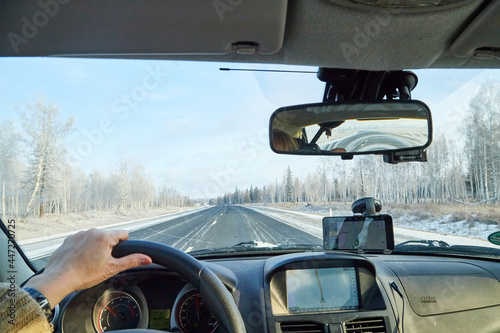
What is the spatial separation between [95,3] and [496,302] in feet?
13.3

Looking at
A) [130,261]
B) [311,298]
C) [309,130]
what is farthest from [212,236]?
[130,261]

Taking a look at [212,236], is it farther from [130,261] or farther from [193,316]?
[130,261]

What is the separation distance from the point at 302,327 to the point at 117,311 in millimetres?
1479

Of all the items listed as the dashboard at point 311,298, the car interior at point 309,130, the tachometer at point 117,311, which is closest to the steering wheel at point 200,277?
the car interior at point 309,130

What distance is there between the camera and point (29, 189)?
3232 mm

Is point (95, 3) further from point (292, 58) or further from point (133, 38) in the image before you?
point (292, 58)

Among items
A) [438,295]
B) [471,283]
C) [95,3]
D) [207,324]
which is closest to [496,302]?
[471,283]

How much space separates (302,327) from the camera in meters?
3.00

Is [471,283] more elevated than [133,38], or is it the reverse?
[133,38]

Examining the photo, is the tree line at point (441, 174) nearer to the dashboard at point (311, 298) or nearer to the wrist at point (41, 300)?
the dashboard at point (311, 298)

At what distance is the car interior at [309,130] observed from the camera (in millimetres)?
2168

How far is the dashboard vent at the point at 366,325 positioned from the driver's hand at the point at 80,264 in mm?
1918

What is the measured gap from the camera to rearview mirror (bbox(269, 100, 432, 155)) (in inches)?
121

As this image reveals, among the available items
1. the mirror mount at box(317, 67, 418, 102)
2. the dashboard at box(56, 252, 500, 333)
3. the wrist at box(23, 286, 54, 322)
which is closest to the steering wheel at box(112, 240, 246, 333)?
the wrist at box(23, 286, 54, 322)
